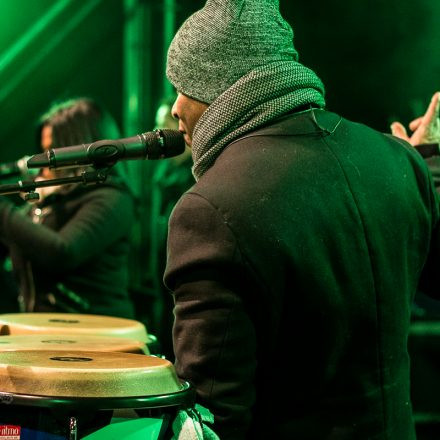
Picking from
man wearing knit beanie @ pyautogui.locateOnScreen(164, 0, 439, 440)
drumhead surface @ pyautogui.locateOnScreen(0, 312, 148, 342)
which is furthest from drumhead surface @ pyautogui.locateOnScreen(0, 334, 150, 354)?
man wearing knit beanie @ pyautogui.locateOnScreen(164, 0, 439, 440)

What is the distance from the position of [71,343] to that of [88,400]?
1.70 feet

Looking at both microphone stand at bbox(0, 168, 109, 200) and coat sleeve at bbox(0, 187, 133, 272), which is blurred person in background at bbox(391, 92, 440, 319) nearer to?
microphone stand at bbox(0, 168, 109, 200)

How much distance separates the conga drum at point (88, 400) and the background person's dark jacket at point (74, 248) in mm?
1616

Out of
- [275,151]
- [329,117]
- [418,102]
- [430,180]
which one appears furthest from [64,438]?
[418,102]

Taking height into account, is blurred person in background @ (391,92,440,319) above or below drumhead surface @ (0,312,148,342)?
above

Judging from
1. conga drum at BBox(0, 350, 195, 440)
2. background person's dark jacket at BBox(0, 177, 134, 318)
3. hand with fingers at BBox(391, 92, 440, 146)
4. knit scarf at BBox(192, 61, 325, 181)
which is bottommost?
background person's dark jacket at BBox(0, 177, 134, 318)

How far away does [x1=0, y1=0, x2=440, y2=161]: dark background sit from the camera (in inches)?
189

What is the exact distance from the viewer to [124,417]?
4.65 feet

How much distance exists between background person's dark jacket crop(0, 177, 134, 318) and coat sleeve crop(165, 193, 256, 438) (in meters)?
1.63

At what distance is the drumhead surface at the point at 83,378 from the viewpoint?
1.38m

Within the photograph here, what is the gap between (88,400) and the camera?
137 cm

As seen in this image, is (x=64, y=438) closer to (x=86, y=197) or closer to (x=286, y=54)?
(x=286, y=54)

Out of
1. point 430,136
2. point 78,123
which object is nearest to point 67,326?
point 430,136

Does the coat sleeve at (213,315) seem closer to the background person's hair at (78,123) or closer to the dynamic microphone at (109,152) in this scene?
the dynamic microphone at (109,152)
